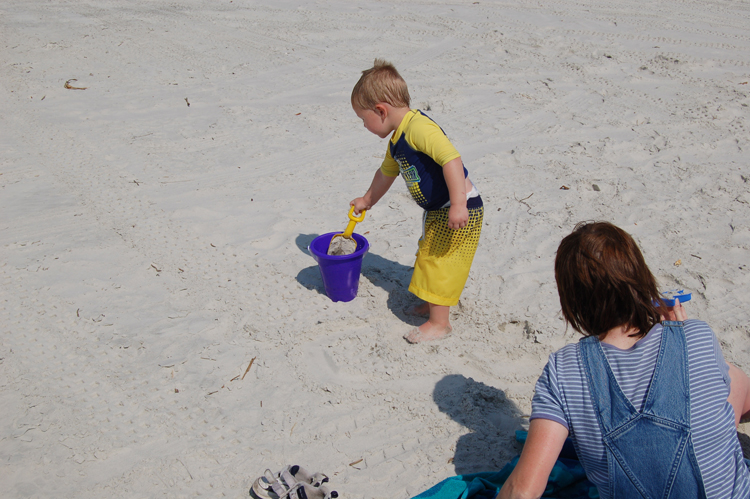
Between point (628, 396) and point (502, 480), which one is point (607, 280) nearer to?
point (628, 396)

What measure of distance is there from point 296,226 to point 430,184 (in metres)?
1.46

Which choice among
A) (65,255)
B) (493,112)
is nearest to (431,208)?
(65,255)

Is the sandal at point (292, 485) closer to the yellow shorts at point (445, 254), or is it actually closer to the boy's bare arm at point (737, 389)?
the yellow shorts at point (445, 254)

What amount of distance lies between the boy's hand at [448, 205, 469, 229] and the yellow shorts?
21 centimetres

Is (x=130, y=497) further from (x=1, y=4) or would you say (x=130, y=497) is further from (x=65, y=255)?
(x=1, y=4)

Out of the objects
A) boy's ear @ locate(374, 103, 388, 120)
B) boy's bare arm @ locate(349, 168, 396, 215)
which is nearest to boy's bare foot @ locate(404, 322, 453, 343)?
boy's bare arm @ locate(349, 168, 396, 215)

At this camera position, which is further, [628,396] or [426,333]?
[426,333]

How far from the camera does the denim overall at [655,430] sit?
1368mm

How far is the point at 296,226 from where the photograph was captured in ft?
12.6

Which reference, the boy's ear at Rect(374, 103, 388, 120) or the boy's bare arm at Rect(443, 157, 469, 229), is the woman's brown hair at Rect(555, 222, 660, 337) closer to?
the boy's bare arm at Rect(443, 157, 469, 229)

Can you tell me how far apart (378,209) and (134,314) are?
6.07 feet

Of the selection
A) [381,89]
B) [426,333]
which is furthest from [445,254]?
[381,89]

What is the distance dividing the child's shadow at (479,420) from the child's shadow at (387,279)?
1.97 ft

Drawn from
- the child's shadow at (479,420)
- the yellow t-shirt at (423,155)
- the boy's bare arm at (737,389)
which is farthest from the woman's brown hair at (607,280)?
the yellow t-shirt at (423,155)
